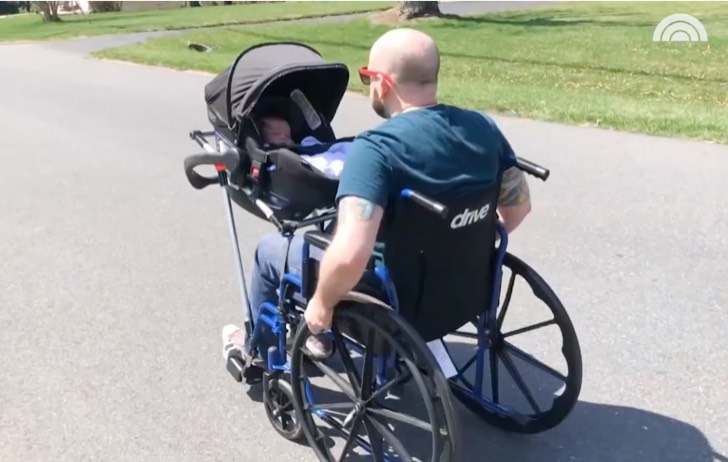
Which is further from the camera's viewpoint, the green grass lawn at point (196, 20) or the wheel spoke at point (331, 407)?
the green grass lawn at point (196, 20)

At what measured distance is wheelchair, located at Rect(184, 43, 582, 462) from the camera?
9.06ft

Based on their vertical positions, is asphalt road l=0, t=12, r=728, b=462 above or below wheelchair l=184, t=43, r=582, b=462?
below

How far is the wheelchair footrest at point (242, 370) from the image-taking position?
3.66 m

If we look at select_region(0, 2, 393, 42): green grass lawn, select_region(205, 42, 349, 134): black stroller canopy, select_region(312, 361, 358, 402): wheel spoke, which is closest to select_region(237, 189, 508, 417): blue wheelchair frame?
select_region(312, 361, 358, 402): wheel spoke

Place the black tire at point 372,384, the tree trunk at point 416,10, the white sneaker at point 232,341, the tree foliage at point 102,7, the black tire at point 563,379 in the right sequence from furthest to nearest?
the tree foliage at point 102,7
the tree trunk at point 416,10
the white sneaker at point 232,341
the black tire at point 563,379
the black tire at point 372,384

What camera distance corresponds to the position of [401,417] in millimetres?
2863

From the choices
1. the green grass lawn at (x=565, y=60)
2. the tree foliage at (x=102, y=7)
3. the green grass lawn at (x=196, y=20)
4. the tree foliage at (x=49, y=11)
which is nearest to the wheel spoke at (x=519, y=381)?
the green grass lawn at (x=565, y=60)

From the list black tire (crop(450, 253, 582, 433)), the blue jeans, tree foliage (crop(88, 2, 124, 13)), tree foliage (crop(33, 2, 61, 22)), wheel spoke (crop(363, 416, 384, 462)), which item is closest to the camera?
wheel spoke (crop(363, 416, 384, 462))

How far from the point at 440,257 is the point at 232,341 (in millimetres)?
1356

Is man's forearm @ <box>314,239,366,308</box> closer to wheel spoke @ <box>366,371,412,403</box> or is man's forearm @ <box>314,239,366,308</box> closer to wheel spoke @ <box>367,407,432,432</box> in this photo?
wheel spoke @ <box>366,371,412,403</box>

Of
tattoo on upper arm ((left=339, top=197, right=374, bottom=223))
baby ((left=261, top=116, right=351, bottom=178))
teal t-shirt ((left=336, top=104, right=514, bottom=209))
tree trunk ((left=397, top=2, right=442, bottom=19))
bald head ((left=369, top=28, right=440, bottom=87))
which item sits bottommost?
tree trunk ((left=397, top=2, right=442, bottom=19))

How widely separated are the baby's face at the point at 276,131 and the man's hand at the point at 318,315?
1.18 m

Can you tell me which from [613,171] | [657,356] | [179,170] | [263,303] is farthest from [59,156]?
[657,356]

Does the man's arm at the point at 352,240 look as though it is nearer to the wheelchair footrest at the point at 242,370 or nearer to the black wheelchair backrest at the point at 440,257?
the black wheelchair backrest at the point at 440,257
